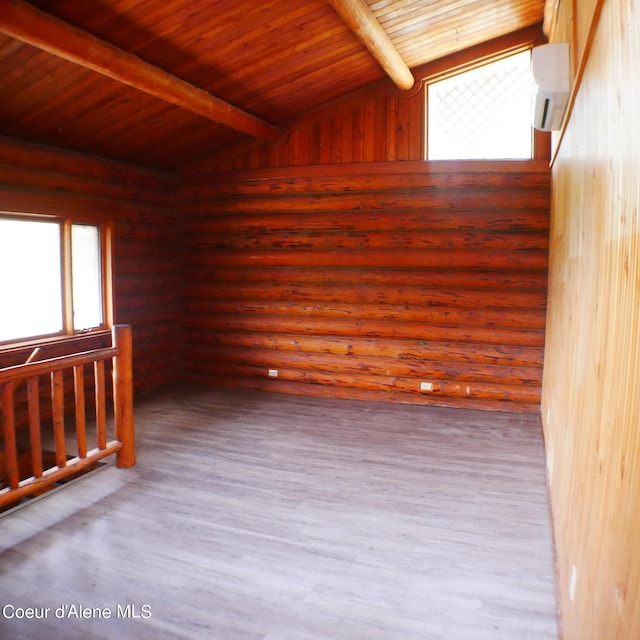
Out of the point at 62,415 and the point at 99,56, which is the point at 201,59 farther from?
the point at 62,415

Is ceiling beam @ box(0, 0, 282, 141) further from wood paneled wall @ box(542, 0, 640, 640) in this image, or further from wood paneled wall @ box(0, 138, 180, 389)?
wood paneled wall @ box(542, 0, 640, 640)

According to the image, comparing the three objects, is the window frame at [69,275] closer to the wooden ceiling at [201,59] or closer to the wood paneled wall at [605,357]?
the wooden ceiling at [201,59]

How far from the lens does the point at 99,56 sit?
3.98m

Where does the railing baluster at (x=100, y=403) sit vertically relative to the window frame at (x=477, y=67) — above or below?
below

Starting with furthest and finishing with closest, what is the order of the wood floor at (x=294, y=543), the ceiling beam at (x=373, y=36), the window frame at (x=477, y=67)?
the window frame at (x=477, y=67)
the ceiling beam at (x=373, y=36)
the wood floor at (x=294, y=543)

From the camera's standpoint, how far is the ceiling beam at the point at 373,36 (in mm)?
4355

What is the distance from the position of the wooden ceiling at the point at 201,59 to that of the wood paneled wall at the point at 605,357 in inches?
111

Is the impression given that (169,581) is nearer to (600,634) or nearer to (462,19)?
(600,634)

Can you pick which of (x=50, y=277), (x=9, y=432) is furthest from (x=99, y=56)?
(x=9, y=432)

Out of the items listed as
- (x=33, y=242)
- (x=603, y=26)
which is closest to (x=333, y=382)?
(x=33, y=242)

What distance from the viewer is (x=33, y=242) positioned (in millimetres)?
5473

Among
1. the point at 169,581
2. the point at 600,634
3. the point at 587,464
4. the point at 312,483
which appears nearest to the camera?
the point at 600,634

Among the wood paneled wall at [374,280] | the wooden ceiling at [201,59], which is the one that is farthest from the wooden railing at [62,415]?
the wood paneled wall at [374,280]

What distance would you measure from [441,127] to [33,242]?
187 inches
